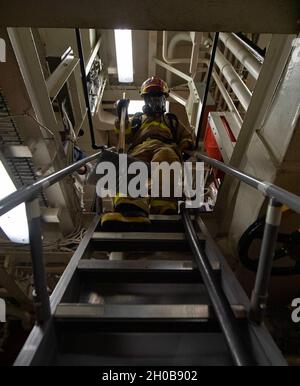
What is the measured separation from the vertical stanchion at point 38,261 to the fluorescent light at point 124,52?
2.83 meters

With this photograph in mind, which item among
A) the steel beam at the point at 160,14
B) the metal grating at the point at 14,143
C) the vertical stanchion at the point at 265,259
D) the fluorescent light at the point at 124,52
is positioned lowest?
the vertical stanchion at the point at 265,259

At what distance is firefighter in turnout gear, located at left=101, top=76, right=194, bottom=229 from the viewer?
2.26 meters

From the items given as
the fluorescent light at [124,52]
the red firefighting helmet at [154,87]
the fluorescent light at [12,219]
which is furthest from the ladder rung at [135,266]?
the fluorescent light at [124,52]

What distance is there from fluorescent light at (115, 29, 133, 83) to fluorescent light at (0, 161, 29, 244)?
2135 mm

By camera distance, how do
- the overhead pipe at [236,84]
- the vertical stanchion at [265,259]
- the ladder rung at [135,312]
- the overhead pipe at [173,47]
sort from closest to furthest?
1. the vertical stanchion at [265,259]
2. the ladder rung at [135,312]
3. the overhead pipe at [236,84]
4. the overhead pipe at [173,47]

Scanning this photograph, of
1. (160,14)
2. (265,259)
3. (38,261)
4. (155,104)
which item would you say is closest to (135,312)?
(38,261)

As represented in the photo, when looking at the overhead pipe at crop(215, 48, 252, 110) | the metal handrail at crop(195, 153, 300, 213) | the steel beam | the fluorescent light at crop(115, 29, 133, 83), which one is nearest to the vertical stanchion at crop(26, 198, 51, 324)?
the metal handrail at crop(195, 153, 300, 213)

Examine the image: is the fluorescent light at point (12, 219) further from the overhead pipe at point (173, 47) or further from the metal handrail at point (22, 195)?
the overhead pipe at point (173, 47)

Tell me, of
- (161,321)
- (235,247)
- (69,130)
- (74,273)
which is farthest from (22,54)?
(235,247)

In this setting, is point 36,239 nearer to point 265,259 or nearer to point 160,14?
point 265,259

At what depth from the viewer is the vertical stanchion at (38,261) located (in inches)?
34.9

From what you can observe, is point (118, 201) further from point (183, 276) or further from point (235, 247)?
point (235, 247)

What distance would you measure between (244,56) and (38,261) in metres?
2.57
